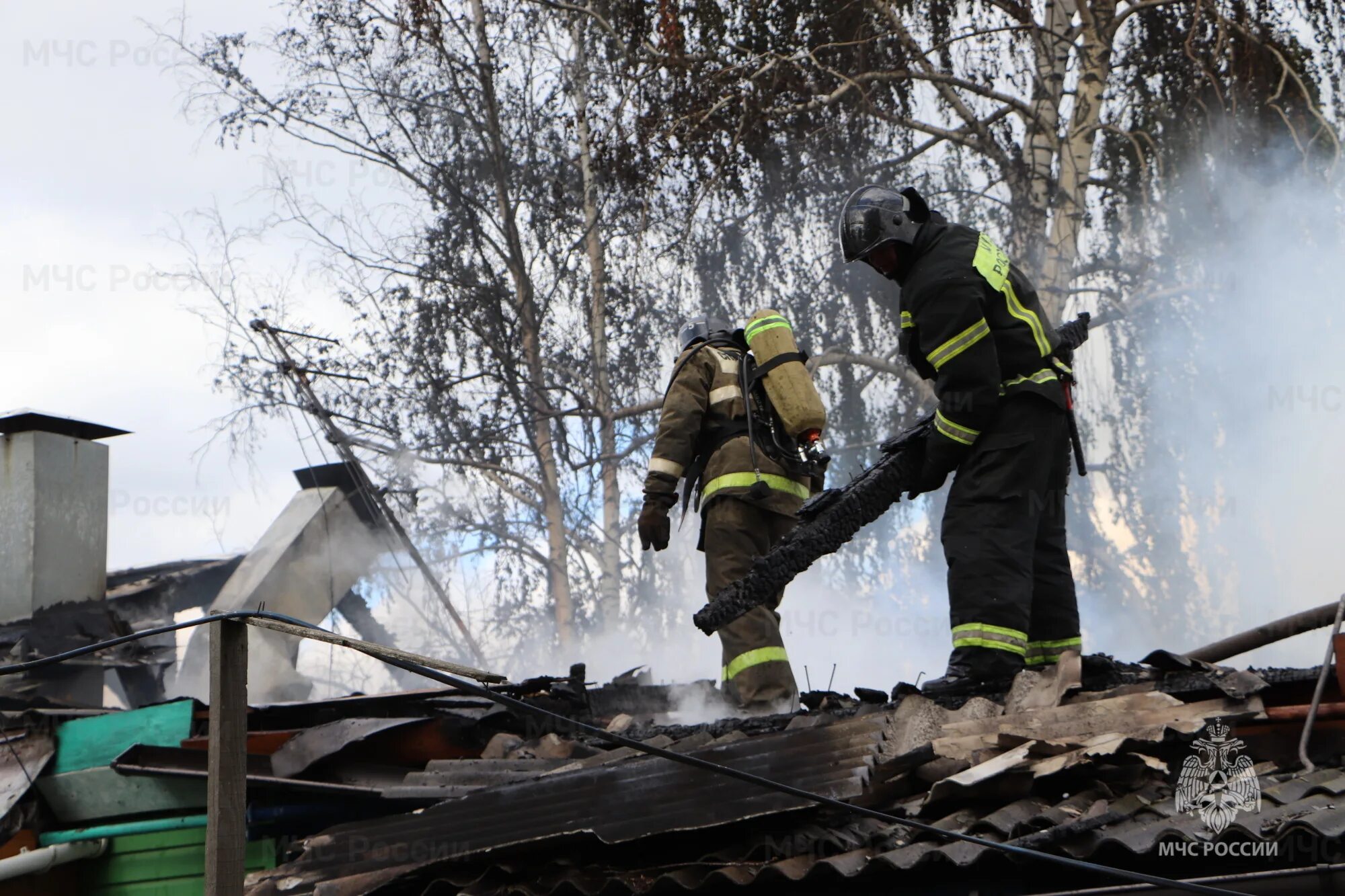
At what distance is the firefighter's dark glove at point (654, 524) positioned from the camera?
5.64 m

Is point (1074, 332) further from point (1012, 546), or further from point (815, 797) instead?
point (815, 797)

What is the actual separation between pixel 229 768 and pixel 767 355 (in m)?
3.32

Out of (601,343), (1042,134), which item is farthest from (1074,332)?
(601,343)

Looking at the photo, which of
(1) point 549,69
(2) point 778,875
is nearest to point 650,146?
(1) point 549,69

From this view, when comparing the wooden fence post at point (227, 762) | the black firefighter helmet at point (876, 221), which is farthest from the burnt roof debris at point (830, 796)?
the black firefighter helmet at point (876, 221)

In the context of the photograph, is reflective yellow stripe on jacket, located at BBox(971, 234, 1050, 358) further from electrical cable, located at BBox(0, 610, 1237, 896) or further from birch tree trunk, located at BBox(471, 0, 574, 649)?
birch tree trunk, located at BBox(471, 0, 574, 649)

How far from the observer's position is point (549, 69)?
16.3 m

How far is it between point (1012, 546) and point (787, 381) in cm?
155

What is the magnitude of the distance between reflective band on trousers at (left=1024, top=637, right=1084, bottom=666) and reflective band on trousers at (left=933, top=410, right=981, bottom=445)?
0.85 meters

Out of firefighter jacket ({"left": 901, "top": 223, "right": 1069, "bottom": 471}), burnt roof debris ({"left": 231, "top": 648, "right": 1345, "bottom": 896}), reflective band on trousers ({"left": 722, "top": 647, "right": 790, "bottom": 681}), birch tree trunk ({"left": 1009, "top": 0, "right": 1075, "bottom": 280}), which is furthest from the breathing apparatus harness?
birch tree trunk ({"left": 1009, "top": 0, "right": 1075, "bottom": 280})

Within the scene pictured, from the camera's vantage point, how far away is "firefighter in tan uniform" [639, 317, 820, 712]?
5.52 m

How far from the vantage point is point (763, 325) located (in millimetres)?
5754

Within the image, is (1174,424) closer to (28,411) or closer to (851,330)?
(851,330)

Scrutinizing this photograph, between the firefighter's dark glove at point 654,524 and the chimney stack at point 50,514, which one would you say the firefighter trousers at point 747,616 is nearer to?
the firefighter's dark glove at point 654,524
